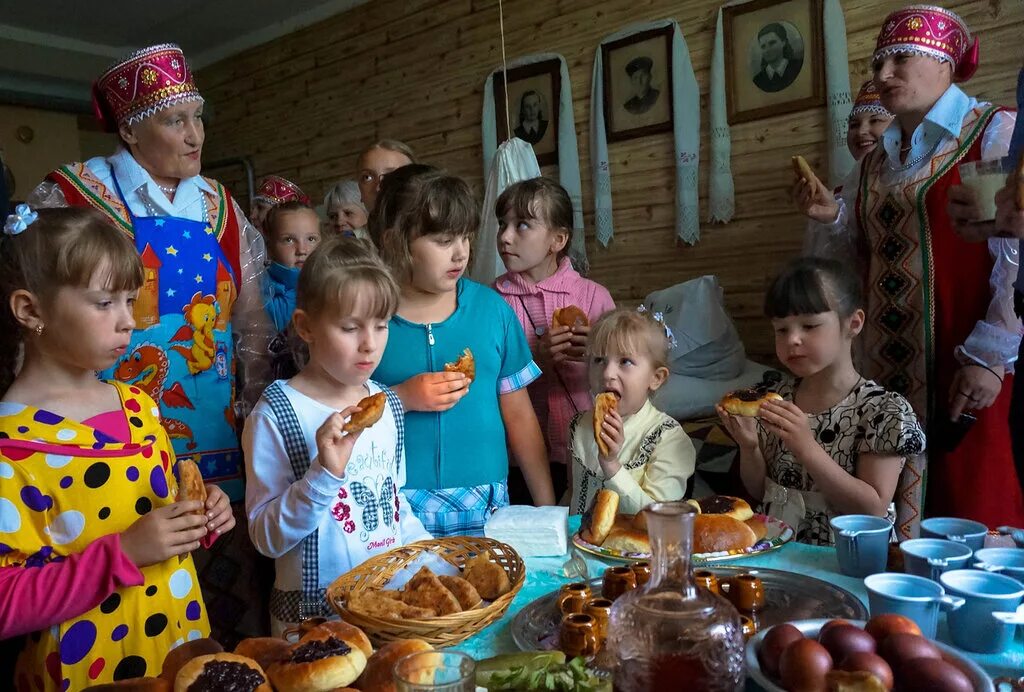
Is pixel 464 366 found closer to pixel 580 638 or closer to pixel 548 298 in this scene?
pixel 548 298

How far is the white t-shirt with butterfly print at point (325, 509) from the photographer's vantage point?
1705mm

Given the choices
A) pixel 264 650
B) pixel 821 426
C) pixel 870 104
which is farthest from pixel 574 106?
pixel 264 650

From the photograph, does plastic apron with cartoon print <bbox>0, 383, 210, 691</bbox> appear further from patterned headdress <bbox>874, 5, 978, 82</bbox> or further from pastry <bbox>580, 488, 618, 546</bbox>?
patterned headdress <bbox>874, 5, 978, 82</bbox>

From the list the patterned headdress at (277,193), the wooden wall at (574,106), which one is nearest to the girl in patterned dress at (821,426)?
the wooden wall at (574,106)

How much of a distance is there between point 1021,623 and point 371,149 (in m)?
3.03

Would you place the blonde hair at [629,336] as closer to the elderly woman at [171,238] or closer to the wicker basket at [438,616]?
the wicker basket at [438,616]

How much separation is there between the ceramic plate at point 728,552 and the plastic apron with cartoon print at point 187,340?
1331 mm

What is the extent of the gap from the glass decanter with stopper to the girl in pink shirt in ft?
5.77

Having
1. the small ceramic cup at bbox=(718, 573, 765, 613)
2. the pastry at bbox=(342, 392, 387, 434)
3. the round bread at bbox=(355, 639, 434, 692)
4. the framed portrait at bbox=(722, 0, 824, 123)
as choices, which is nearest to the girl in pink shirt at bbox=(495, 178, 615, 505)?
the pastry at bbox=(342, 392, 387, 434)

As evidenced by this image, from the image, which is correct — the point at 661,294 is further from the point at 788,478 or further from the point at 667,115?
the point at 788,478

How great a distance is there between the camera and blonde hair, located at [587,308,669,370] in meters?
2.32

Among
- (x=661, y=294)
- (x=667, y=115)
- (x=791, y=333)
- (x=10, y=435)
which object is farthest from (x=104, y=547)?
(x=667, y=115)

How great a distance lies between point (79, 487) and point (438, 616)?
0.85m

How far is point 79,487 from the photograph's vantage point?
1.56 metres
